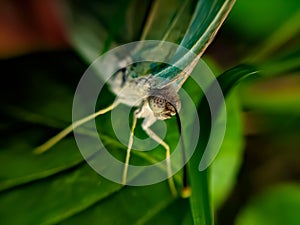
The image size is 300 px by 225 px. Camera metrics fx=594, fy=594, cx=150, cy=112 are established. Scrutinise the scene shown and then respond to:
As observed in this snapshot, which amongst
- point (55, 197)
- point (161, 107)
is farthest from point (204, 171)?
point (55, 197)

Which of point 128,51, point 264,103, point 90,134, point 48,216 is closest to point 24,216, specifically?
point 48,216

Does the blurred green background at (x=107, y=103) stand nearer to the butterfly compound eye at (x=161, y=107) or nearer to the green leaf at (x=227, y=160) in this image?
the green leaf at (x=227, y=160)

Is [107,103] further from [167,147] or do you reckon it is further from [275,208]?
[275,208]

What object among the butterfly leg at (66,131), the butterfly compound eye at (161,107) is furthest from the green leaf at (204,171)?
the butterfly leg at (66,131)

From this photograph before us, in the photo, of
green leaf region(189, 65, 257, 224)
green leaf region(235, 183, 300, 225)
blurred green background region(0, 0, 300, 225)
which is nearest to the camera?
green leaf region(189, 65, 257, 224)

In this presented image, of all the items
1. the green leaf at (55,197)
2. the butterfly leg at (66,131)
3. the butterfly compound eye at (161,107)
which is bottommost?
the green leaf at (55,197)

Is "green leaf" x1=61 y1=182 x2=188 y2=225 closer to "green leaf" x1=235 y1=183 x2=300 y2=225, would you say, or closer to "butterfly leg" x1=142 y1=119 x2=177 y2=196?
"butterfly leg" x1=142 y1=119 x2=177 y2=196

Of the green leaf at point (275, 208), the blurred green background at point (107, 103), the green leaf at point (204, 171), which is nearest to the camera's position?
the green leaf at point (204, 171)

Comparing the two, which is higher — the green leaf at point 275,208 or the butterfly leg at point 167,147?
the green leaf at point 275,208

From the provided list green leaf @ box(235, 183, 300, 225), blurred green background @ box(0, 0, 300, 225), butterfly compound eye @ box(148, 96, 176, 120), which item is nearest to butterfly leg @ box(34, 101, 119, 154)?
blurred green background @ box(0, 0, 300, 225)
